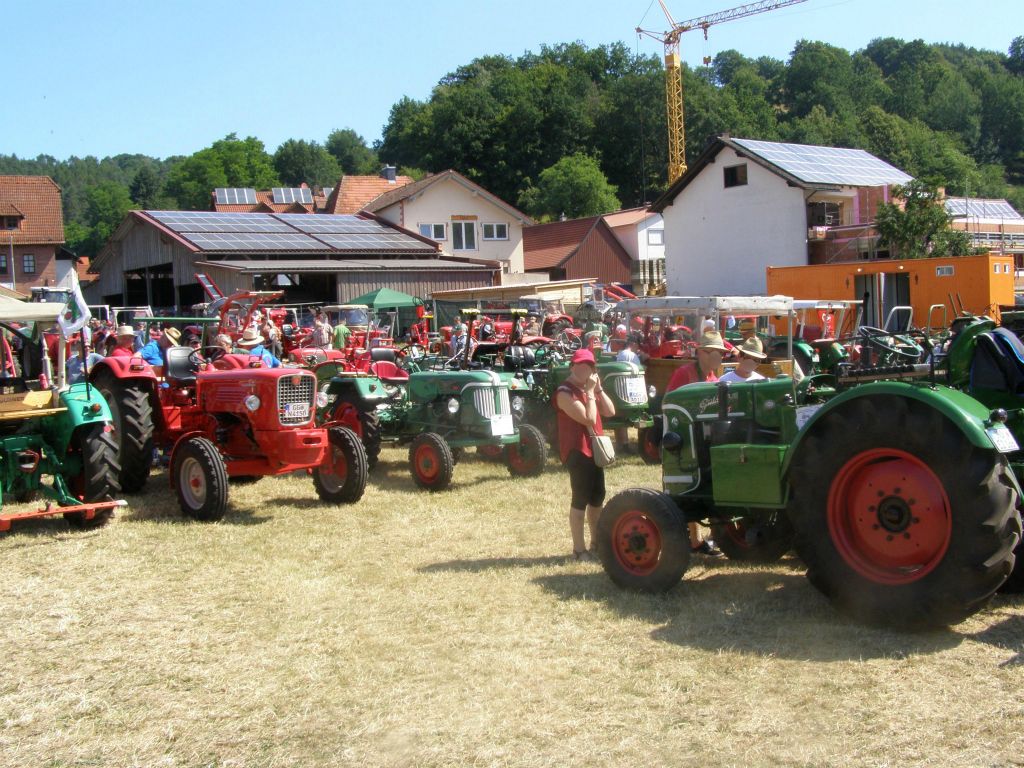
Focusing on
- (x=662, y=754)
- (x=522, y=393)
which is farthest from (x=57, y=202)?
(x=662, y=754)

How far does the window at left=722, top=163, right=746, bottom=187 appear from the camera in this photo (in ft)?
109

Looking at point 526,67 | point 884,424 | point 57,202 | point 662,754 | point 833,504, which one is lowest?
point 662,754

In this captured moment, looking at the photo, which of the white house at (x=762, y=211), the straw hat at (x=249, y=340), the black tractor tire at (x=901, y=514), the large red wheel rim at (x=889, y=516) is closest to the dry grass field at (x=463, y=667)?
the black tractor tire at (x=901, y=514)

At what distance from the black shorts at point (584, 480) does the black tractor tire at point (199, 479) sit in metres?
3.16

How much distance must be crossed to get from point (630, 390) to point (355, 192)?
4072cm

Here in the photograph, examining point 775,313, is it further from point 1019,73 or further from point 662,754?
point 1019,73

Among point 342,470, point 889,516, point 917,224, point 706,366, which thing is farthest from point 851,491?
point 917,224

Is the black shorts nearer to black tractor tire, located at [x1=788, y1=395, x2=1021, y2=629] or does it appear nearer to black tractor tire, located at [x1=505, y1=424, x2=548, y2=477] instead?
black tractor tire, located at [x1=788, y1=395, x2=1021, y2=629]

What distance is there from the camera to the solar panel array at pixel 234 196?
175ft

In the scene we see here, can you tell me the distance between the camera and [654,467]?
10.7m

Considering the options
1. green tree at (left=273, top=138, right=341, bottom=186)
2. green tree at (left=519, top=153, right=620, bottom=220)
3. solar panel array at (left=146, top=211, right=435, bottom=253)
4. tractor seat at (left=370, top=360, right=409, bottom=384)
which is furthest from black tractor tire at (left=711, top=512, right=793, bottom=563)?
green tree at (left=273, top=138, right=341, bottom=186)

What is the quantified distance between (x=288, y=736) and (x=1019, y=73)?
123686mm

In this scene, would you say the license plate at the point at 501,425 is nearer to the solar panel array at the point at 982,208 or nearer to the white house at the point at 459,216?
the solar panel array at the point at 982,208

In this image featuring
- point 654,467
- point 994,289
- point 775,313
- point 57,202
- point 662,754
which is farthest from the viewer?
point 57,202
